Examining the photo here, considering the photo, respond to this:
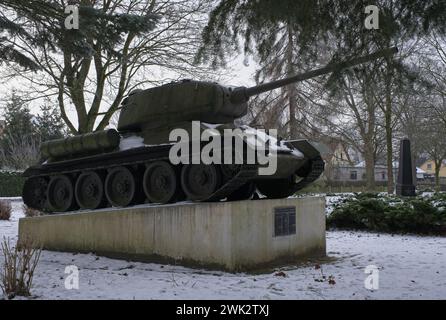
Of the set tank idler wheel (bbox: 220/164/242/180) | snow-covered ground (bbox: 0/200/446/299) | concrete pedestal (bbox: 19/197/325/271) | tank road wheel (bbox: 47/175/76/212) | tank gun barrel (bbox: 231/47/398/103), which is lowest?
snow-covered ground (bbox: 0/200/446/299)

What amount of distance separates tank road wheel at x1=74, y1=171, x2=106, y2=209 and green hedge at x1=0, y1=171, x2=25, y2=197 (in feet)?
80.0

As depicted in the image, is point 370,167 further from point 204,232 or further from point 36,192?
point 204,232

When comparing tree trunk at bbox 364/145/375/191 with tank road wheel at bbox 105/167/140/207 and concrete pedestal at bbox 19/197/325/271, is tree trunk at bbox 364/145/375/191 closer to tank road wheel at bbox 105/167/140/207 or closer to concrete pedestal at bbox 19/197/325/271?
concrete pedestal at bbox 19/197/325/271

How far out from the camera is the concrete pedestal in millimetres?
7637

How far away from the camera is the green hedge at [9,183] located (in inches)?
1283

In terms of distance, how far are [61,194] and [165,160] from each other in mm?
3270

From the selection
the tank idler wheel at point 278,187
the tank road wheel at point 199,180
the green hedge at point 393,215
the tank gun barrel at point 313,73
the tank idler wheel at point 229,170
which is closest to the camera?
the tank gun barrel at point 313,73

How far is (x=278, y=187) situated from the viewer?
10.0 metres

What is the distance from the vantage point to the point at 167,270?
7727 millimetres

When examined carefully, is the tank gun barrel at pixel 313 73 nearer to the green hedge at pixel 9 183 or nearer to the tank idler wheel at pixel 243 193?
the tank idler wheel at pixel 243 193

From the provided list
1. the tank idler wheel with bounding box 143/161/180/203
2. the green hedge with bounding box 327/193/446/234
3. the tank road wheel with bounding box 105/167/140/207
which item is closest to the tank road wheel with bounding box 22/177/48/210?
the tank road wheel with bounding box 105/167/140/207

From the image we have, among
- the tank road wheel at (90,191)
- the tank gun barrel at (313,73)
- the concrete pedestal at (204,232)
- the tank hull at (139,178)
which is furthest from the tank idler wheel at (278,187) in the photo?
the tank road wheel at (90,191)

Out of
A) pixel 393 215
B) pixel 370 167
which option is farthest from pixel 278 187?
pixel 370 167

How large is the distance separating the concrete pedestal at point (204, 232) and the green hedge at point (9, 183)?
24759 mm
